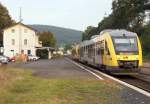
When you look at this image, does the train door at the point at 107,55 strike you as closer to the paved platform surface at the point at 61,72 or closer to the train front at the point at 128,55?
the train front at the point at 128,55

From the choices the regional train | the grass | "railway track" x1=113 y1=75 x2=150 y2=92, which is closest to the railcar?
the regional train

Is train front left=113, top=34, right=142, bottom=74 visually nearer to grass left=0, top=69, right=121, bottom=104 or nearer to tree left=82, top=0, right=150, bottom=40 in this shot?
grass left=0, top=69, right=121, bottom=104

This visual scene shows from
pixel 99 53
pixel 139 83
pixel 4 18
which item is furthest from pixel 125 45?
pixel 4 18

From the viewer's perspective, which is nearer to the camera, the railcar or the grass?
the grass

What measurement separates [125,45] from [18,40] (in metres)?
86.6

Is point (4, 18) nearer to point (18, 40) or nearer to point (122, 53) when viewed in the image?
point (18, 40)

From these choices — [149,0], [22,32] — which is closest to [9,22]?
[22,32]

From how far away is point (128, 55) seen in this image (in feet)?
98.2

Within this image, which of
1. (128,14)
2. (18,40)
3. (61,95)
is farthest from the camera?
(18,40)

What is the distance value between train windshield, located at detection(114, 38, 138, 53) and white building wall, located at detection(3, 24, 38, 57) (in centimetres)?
8298

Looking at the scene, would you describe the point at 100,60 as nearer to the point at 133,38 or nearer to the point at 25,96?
the point at 133,38

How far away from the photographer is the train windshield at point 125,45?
30.4m

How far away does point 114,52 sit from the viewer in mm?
30109

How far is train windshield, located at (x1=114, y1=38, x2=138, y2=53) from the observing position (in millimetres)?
30362
